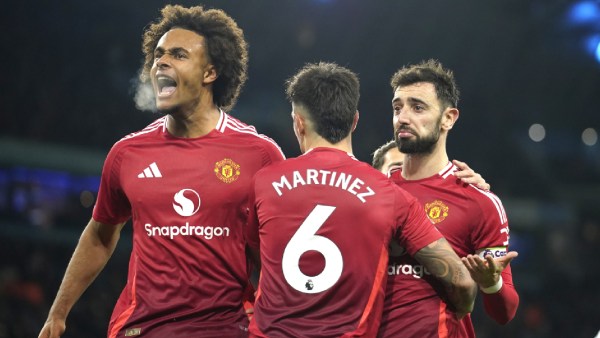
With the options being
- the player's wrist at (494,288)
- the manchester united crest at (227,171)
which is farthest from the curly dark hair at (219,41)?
the player's wrist at (494,288)

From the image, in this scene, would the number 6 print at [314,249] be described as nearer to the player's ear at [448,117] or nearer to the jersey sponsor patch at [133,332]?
the jersey sponsor patch at [133,332]

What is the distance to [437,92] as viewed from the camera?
385 centimetres

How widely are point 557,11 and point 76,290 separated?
444 inches

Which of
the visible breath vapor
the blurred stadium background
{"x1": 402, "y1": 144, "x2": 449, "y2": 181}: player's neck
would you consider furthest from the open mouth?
the blurred stadium background

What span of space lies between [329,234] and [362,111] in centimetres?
1291

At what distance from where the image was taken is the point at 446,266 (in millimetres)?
3213

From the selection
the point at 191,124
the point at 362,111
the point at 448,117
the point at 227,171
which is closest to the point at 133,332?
the point at 227,171

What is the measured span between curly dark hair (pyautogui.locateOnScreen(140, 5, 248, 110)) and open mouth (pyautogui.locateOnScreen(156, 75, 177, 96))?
261 mm

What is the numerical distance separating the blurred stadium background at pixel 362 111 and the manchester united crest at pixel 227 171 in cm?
633

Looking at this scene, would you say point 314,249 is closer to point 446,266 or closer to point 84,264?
point 446,266

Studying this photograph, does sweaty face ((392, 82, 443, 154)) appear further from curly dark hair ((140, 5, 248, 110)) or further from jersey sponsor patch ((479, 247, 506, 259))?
curly dark hair ((140, 5, 248, 110))

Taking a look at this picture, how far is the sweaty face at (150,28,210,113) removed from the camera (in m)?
3.71

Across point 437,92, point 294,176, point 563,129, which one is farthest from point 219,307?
point 563,129

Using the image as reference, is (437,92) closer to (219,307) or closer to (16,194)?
(219,307)
